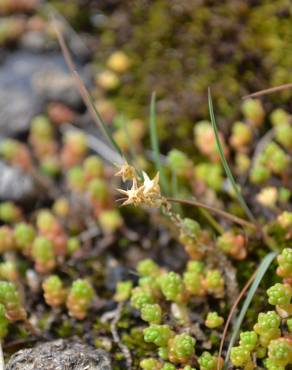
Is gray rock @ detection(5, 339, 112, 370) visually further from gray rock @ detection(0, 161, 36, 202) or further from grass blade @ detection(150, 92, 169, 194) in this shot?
gray rock @ detection(0, 161, 36, 202)

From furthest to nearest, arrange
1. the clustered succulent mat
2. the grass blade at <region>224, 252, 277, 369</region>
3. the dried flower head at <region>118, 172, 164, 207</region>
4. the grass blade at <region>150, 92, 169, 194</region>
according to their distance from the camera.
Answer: the grass blade at <region>150, 92, 169, 194</region>
the clustered succulent mat
the grass blade at <region>224, 252, 277, 369</region>
the dried flower head at <region>118, 172, 164, 207</region>

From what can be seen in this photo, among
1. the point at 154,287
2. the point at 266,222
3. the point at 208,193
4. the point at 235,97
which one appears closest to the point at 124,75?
the point at 235,97

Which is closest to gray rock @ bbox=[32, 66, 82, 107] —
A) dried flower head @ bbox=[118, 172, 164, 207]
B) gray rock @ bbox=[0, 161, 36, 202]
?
gray rock @ bbox=[0, 161, 36, 202]

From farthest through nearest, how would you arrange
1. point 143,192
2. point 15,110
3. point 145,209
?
1. point 15,110
2. point 145,209
3. point 143,192

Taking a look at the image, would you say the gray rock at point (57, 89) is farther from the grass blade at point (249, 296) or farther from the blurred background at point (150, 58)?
the grass blade at point (249, 296)

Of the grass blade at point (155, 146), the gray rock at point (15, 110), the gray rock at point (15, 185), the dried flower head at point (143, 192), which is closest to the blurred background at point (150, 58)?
the gray rock at point (15, 110)

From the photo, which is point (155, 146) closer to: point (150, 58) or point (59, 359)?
point (59, 359)

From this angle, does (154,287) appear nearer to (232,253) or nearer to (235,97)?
(232,253)

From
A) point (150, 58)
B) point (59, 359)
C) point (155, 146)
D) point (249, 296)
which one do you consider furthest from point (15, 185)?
point (249, 296)
